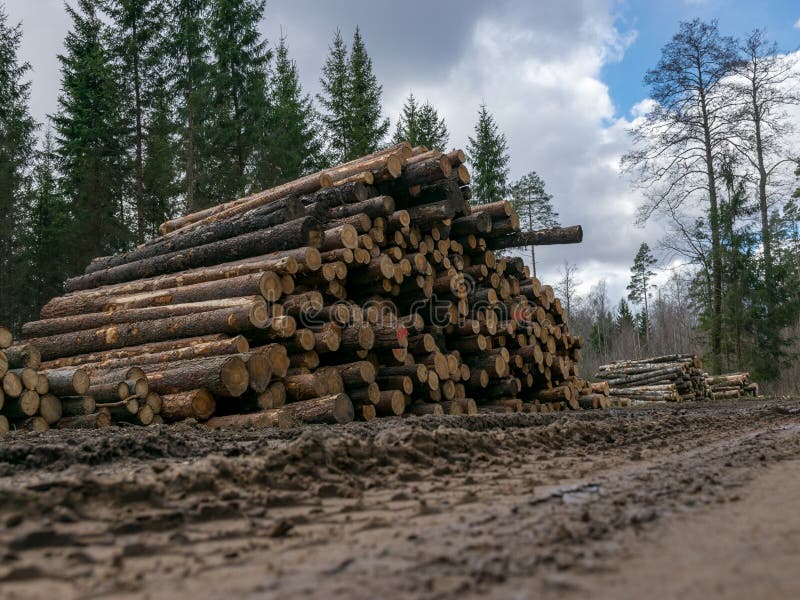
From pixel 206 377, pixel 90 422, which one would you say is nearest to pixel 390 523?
pixel 206 377

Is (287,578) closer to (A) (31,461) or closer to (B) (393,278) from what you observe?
(A) (31,461)

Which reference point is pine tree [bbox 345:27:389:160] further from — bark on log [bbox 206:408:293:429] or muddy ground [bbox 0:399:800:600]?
muddy ground [bbox 0:399:800:600]

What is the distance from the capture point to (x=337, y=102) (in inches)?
1087

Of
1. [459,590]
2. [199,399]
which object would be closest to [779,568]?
[459,590]

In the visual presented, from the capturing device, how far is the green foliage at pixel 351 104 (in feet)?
88.6

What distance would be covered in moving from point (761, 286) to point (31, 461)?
811 inches

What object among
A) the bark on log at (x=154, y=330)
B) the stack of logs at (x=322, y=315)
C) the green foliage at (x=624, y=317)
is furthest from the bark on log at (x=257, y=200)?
the green foliage at (x=624, y=317)

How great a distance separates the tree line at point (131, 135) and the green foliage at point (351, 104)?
4021 mm

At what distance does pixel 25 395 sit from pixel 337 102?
2304cm

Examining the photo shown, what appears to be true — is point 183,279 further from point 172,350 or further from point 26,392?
point 26,392

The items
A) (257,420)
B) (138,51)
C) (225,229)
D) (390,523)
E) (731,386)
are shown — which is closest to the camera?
(390,523)

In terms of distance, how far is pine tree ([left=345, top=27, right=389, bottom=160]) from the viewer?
26.8m

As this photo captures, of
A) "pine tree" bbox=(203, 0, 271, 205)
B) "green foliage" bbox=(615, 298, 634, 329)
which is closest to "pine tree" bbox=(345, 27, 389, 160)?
"pine tree" bbox=(203, 0, 271, 205)

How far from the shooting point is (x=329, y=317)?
26.2 ft
